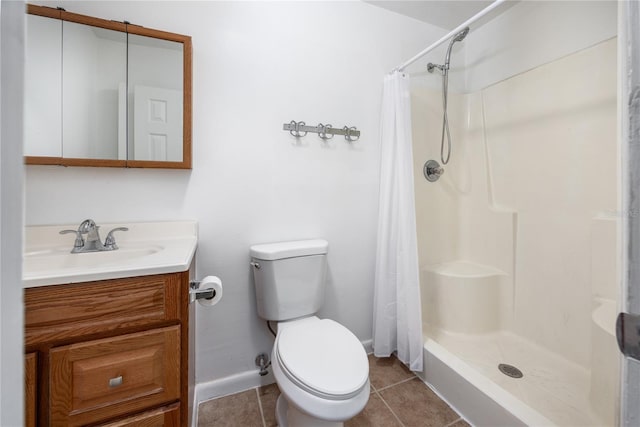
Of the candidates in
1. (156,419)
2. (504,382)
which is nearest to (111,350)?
(156,419)

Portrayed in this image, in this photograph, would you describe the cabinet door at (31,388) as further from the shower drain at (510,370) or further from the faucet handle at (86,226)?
the shower drain at (510,370)

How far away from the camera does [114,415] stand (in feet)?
2.48

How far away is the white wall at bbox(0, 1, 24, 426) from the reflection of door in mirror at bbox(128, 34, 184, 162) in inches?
42.5

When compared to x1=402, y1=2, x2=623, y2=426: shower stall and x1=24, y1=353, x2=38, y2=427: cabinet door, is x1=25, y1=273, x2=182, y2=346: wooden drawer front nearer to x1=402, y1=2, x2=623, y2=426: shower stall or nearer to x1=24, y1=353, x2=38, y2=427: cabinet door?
x1=24, y1=353, x2=38, y2=427: cabinet door

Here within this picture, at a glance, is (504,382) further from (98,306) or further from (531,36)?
(531,36)

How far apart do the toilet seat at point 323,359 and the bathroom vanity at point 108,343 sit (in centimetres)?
36

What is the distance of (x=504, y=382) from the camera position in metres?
1.30

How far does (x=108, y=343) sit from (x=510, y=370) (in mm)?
1797

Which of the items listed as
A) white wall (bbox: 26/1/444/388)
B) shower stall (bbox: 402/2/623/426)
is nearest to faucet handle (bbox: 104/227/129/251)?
white wall (bbox: 26/1/444/388)

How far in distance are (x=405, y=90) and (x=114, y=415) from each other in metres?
1.86

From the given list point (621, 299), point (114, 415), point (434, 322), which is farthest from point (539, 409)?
point (114, 415)

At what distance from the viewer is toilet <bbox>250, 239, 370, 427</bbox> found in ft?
2.85

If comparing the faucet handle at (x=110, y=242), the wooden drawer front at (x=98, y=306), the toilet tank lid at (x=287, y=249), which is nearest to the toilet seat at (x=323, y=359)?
the toilet tank lid at (x=287, y=249)

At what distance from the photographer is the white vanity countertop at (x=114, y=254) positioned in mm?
705
